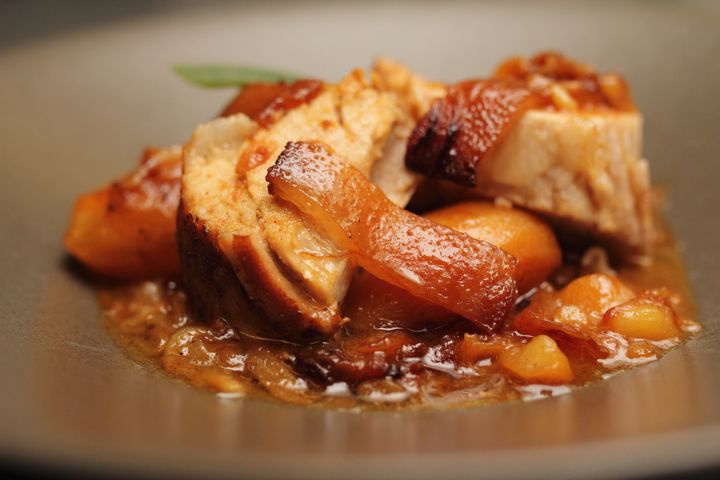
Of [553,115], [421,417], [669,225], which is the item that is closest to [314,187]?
[421,417]

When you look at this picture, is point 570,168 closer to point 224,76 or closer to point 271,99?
point 271,99

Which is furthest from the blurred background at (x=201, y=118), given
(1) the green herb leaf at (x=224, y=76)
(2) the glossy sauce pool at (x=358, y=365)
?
(1) the green herb leaf at (x=224, y=76)

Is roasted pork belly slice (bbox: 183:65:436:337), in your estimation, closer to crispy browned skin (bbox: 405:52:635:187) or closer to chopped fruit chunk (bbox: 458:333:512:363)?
crispy browned skin (bbox: 405:52:635:187)

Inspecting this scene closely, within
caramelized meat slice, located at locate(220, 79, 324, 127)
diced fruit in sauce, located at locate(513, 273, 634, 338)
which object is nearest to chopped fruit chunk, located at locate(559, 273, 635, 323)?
diced fruit in sauce, located at locate(513, 273, 634, 338)

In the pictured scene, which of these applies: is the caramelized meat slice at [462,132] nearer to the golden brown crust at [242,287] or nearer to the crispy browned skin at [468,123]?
the crispy browned skin at [468,123]

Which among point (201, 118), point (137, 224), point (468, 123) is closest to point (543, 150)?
point (468, 123)
